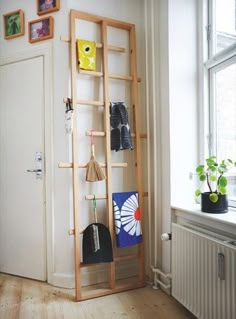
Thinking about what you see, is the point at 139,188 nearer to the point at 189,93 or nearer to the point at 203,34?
the point at 189,93

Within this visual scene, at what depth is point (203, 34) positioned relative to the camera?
204 cm

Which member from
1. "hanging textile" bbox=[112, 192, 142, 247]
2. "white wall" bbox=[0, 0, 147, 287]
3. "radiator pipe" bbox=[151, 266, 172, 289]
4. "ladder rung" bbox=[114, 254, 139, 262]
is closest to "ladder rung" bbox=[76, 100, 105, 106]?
"white wall" bbox=[0, 0, 147, 287]

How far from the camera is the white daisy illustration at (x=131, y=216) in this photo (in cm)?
204

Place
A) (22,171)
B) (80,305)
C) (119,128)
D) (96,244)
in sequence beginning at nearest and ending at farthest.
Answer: (80,305) < (96,244) < (119,128) < (22,171)

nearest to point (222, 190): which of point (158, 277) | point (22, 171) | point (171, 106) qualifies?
point (171, 106)

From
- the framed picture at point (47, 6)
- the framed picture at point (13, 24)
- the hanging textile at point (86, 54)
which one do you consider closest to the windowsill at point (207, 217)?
the hanging textile at point (86, 54)

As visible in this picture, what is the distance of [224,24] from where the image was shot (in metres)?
1.96

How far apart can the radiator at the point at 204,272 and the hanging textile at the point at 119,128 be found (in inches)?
28.6

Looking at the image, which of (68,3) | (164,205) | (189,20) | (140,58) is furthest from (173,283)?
(68,3)

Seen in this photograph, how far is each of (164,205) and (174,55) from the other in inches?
46.5

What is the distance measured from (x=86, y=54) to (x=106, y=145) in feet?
2.39

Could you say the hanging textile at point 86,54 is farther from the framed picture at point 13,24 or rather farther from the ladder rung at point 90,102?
the framed picture at point 13,24

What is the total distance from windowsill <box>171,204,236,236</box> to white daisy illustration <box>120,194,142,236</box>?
312mm

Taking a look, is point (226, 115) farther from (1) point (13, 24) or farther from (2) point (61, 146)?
(1) point (13, 24)
